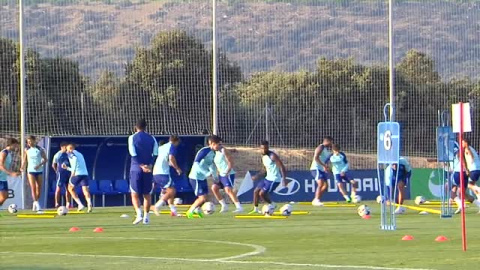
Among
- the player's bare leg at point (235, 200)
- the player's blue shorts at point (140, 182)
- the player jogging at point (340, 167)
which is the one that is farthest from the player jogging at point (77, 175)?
the player's blue shorts at point (140, 182)

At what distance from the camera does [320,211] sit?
31.0 meters

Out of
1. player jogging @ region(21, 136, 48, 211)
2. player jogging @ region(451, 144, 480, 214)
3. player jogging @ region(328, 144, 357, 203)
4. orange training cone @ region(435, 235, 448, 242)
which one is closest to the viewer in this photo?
orange training cone @ region(435, 235, 448, 242)

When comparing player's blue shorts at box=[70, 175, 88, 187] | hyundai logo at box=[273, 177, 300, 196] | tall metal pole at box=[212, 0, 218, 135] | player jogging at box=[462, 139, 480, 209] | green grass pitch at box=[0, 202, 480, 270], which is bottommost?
hyundai logo at box=[273, 177, 300, 196]

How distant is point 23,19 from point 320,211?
12573 mm

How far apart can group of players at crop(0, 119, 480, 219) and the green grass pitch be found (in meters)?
0.98

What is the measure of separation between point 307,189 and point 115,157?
20.5ft

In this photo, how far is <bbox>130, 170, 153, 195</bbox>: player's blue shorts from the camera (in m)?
24.8

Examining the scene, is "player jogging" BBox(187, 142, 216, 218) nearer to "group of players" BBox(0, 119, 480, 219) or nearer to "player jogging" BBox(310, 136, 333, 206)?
"group of players" BBox(0, 119, 480, 219)

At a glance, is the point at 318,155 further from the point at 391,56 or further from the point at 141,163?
the point at 141,163

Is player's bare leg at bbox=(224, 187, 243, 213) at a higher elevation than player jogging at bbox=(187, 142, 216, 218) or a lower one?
lower

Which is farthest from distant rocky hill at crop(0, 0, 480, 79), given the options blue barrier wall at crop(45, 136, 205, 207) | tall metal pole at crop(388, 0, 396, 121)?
blue barrier wall at crop(45, 136, 205, 207)

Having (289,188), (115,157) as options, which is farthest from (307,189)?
(115,157)

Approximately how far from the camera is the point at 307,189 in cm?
3931

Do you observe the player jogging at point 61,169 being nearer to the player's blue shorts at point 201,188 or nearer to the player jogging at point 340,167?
the player's blue shorts at point 201,188
